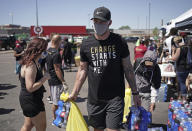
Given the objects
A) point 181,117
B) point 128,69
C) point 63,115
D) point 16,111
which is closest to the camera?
point 128,69

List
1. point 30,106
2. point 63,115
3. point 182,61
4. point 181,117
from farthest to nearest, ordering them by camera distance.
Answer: point 182,61
point 63,115
point 181,117
point 30,106

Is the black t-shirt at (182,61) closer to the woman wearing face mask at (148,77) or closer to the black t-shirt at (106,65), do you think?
the woman wearing face mask at (148,77)

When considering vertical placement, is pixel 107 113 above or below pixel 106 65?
below

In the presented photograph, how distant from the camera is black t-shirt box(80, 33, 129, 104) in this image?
255 centimetres

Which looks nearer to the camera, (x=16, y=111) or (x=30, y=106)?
(x=30, y=106)

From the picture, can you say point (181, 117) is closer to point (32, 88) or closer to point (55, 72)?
point (32, 88)

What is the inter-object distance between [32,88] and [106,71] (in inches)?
40.2

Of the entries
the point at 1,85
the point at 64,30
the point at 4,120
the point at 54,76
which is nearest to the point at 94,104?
the point at 54,76

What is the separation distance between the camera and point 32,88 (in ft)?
8.86

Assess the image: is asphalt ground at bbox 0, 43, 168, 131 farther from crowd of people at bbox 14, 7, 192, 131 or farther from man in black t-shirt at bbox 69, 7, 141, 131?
man in black t-shirt at bbox 69, 7, 141, 131

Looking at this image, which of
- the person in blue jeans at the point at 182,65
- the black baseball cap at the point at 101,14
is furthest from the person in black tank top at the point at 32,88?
the person in blue jeans at the point at 182,65

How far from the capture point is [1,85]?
26.9 feet

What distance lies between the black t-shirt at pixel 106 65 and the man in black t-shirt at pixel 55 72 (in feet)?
5.55

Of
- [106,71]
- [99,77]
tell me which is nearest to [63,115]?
[99,77]
